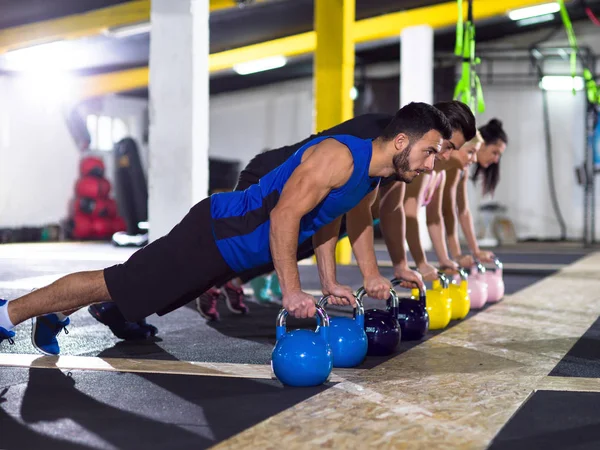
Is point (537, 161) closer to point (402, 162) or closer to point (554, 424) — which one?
point (402, 162)

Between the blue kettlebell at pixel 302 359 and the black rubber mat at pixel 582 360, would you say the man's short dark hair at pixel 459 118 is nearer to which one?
the black rubber mat at pixel 582 360

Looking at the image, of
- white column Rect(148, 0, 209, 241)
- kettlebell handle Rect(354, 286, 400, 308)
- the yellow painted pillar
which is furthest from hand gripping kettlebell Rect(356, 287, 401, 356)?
the yellow painted pillar

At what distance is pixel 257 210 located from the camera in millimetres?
2795

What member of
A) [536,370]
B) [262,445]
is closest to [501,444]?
[262,445]

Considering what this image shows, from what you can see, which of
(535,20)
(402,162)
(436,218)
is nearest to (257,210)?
(402,162)

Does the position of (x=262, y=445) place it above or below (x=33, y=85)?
below

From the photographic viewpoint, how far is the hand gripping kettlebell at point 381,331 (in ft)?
10.8

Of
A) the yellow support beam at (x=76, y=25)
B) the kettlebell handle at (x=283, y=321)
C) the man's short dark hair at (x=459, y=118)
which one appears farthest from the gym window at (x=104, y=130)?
the kettlebell handle at (x=283, y=321)

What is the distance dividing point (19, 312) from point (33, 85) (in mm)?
12014

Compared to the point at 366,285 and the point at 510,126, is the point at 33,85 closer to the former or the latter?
the point at 510,126

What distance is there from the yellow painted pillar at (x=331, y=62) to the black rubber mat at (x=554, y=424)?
6.32m

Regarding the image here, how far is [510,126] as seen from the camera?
623 inches

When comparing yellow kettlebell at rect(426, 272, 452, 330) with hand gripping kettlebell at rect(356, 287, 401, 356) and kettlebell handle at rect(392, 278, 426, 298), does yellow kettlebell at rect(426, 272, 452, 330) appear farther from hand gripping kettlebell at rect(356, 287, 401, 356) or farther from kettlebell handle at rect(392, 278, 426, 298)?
hand gripping kettlebell at rect(356, 287, 401, 356)

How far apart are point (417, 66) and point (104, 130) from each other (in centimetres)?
684
